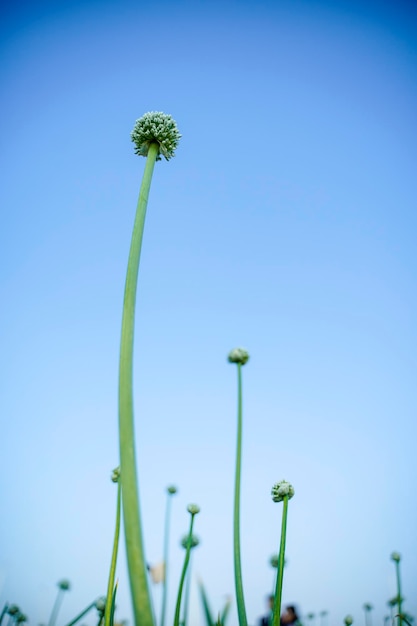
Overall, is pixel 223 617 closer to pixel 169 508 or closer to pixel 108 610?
pixel 108 610

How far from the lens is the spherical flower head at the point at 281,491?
340cm

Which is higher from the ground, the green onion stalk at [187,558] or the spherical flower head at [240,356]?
the spherical flower head at [240,356]

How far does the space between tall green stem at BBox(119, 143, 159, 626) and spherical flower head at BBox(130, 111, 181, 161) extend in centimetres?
115

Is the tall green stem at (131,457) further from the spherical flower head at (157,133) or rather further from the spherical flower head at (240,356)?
the spherical flower head at (240,356)

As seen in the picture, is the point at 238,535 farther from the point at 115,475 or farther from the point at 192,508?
the point at 192,508

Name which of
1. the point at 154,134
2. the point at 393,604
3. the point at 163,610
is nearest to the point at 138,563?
the point at 154,134

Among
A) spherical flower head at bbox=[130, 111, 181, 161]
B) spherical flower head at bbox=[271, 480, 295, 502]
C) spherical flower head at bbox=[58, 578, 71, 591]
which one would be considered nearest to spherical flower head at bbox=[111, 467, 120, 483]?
spherical flower head at bbox=[271, 480, 295, 502]

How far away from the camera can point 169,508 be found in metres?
5.95

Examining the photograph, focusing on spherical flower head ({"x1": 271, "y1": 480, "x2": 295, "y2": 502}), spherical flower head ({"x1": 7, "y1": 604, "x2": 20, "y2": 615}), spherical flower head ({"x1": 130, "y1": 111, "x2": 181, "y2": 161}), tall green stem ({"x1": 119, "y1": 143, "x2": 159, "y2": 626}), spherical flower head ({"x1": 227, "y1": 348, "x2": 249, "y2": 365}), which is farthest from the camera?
spherical flower head ({"x1": 7, "y1": 604, "x2": 20, "y2": 615})

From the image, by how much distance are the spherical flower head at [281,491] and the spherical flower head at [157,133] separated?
283cm

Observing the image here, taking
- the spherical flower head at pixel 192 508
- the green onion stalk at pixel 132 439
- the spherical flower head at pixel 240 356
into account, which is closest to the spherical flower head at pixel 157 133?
→ the green onion stalk at pixel 132 439

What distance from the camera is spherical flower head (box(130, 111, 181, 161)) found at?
315 cm

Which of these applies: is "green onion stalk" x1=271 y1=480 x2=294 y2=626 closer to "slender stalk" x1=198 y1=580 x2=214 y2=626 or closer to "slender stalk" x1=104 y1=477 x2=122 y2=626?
"slender stalk" x1=198 y1=580 x2=214 y2=626

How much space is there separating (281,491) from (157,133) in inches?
118
